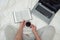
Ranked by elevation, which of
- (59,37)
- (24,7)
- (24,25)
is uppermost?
(24,7)

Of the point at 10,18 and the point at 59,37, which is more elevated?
the point at 10,18

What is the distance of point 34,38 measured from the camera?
1296 millimetres

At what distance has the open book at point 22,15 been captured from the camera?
1.53 metres

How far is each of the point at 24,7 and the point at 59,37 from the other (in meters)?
0.55

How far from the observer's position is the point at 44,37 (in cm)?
128

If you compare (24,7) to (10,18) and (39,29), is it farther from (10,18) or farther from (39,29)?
(39,29)

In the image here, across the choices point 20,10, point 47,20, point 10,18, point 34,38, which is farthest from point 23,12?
point 34,38

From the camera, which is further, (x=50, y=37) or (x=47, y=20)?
(x=47, y=20)

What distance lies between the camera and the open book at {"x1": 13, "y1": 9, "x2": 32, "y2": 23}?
1534mm

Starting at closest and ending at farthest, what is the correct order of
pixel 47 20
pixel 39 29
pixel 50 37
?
pixel 50 37 < pixel 39 29 < pixel 47 20

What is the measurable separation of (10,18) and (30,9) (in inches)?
10.4

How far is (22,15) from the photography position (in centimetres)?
156

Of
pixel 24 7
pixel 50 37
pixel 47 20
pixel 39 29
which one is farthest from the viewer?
pixel 24 7

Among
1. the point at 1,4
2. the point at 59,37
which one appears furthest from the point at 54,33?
the point at 1,4
